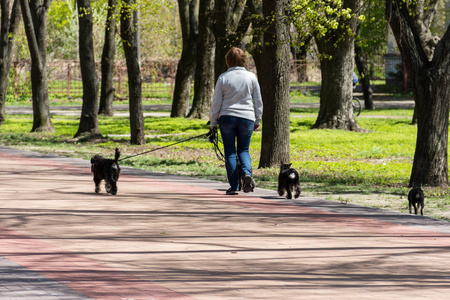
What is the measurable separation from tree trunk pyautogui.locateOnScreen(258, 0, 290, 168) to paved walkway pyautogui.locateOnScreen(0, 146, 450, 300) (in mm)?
3034

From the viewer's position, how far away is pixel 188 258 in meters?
6.75

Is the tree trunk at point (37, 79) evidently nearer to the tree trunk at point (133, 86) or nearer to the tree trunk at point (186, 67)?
the tree trunk at point (133, 86)

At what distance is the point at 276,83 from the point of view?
1407 cm

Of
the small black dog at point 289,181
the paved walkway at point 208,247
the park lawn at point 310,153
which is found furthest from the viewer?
the park lawn at point 310,153

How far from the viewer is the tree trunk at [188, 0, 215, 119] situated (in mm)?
26438

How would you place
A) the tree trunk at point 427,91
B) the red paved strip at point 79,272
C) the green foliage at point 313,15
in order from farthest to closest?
the green foliage at point 313,15
the tree trunk at point 427,91
the red paved strip at point 79,272

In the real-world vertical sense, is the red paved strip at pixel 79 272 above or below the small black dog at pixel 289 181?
below

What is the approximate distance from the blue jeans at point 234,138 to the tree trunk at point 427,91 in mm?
3224

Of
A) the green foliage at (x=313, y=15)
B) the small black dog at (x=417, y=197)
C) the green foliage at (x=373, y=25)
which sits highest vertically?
the green foliage at (x=373, y=25)

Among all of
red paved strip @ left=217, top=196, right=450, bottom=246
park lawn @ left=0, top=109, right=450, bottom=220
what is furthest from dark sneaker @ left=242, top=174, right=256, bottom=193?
park lawn @ left=0, top=109, right=450, bottom=220

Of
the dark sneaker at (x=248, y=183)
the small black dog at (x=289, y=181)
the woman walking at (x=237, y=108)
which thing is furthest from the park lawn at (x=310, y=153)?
the woman walking at (x=237, y=108)

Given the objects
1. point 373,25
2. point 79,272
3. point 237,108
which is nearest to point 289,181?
point 237,108

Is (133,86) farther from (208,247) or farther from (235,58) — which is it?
(208,247)

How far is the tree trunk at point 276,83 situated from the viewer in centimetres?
1400
